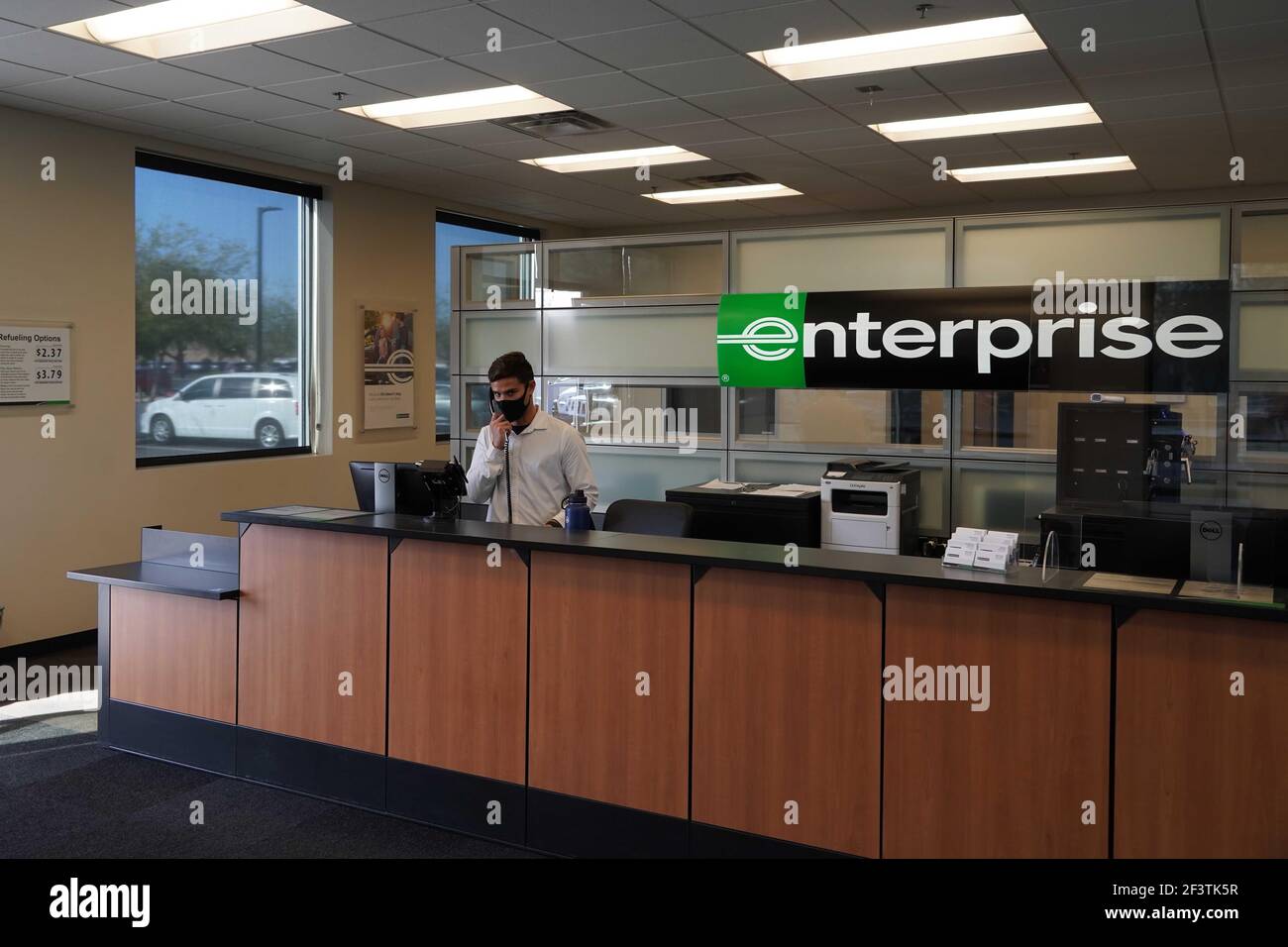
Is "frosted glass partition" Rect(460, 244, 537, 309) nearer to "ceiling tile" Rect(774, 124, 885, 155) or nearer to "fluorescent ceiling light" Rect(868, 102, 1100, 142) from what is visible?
"ceiling tile" Rect(774, 124, 885, 155)

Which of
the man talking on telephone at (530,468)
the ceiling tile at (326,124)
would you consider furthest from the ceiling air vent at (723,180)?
the man talking on telephone at (530,468)

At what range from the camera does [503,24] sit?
4605mm

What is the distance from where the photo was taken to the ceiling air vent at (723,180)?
8.02 metres

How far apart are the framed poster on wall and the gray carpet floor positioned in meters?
4.22

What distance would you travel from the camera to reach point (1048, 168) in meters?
7.71

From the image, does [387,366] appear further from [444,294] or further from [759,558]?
[759,558]

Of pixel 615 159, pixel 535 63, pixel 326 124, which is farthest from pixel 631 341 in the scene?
pixel 326 124

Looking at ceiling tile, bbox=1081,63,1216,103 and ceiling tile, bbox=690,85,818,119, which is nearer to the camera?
ceiling tile, bbox=1081,63,1216,103

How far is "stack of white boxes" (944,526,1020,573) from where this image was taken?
9.65ft

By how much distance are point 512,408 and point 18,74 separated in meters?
3.11

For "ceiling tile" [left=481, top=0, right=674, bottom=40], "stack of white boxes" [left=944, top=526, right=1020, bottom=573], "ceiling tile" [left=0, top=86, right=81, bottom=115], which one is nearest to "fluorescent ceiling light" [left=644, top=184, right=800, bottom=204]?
"ceiling tile" [left=481, top=0, right=674, bottom=40]
